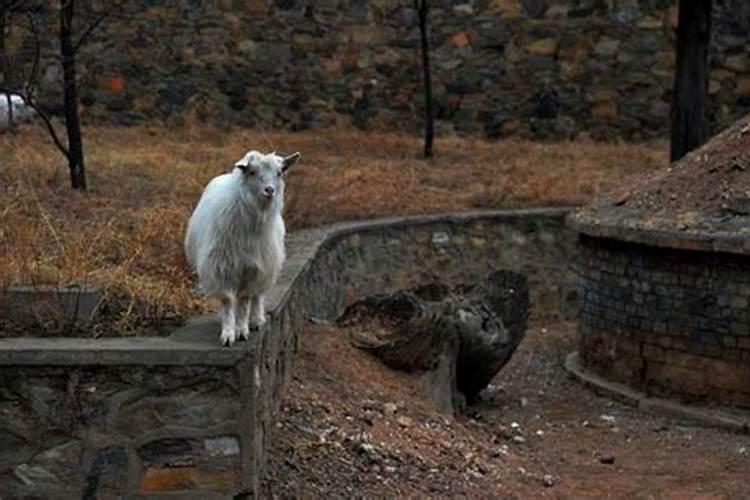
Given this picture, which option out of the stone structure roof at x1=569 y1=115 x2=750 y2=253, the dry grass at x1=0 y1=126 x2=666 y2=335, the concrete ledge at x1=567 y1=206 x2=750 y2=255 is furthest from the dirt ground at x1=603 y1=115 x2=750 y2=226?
the dry grass at x1=0 y1=126 x2=666 y2=335

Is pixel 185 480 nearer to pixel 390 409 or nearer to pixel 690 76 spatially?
pixel 390 409

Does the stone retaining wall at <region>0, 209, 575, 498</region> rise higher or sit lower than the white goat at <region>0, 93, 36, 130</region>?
lower

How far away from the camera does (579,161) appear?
601 inches

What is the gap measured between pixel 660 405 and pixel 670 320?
581 mm

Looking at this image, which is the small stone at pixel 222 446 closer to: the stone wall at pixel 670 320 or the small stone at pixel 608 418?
the small stone at pixel 608 418

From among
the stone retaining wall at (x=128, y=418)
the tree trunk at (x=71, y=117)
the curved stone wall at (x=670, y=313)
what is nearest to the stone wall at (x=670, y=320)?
the curved stone wall at (x=670, y=313)

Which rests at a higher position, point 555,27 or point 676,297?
point 555,27

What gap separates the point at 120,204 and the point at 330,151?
19.7 feet

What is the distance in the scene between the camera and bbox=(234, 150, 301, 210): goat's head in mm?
5160

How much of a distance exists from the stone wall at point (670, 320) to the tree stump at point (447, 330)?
0.84 m

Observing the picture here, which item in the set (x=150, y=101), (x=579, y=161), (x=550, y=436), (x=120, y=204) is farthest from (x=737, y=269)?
(x=150, y=101)

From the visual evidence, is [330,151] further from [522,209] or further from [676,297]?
[676,297]

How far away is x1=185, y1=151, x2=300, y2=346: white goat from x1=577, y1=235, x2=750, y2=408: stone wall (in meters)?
4.46

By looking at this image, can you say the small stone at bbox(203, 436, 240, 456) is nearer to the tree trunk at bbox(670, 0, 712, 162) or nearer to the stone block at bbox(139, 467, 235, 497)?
the stone block at bbox(139, 467, 235, 497)
